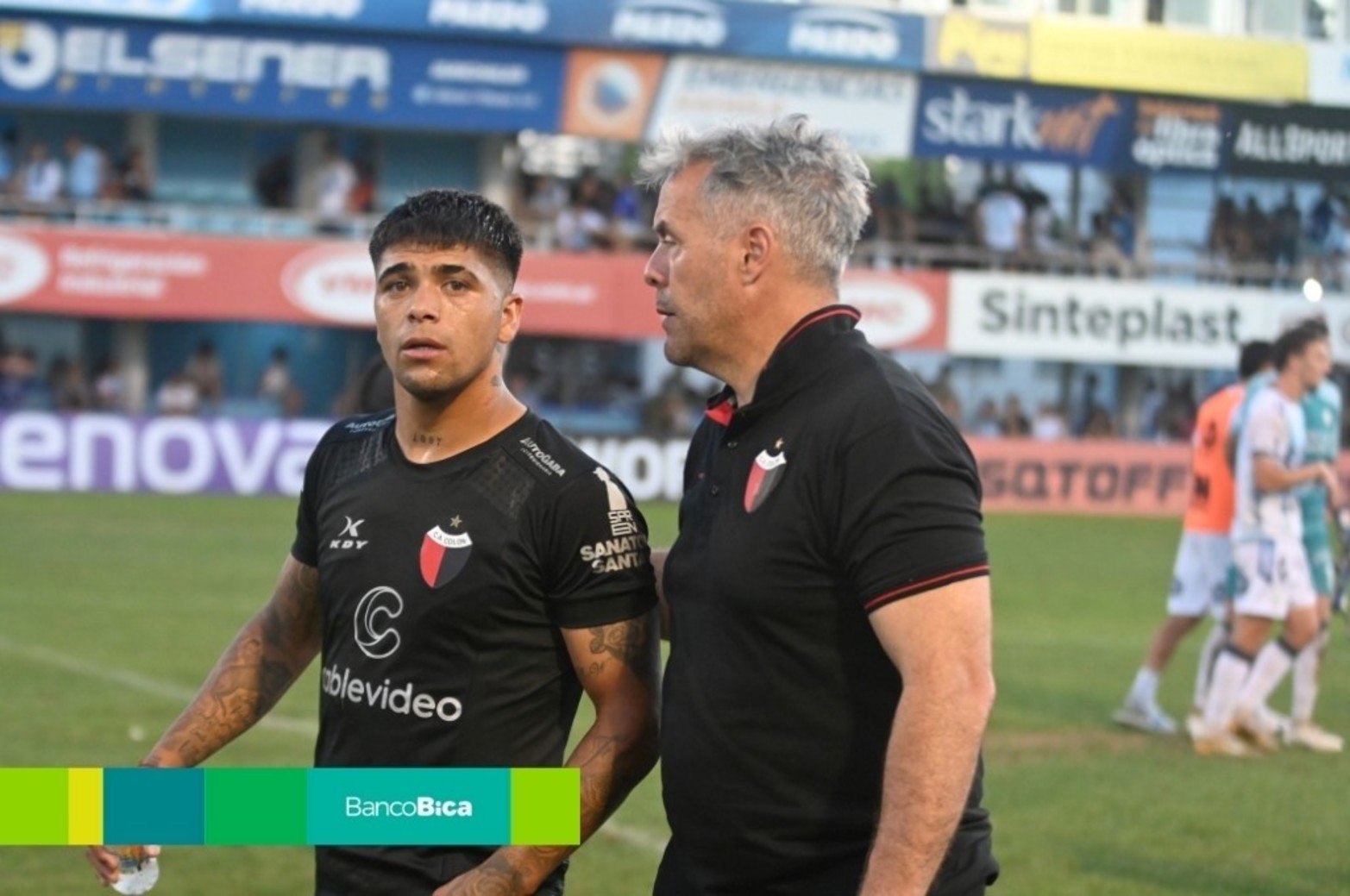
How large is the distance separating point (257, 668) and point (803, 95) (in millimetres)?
34103

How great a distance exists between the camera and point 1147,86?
39.8 meters

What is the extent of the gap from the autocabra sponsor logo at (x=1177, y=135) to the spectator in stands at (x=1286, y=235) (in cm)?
201

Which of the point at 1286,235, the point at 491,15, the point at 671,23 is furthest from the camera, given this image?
the point at 1286,235

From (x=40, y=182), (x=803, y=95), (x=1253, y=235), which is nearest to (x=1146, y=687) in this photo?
(x=40, y=182)

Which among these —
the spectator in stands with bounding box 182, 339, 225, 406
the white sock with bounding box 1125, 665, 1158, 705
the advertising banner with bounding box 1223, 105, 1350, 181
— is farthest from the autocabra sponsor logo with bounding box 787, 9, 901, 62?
the white sock with bounding box 1125, 665, 1158, 705

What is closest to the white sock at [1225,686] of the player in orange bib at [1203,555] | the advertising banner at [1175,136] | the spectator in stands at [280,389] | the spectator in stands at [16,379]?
the player in orange bib at [1203,555]

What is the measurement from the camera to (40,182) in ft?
110

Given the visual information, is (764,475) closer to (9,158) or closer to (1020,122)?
(9,158)

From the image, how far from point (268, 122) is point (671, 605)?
113 feet

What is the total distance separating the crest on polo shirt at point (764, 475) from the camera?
3604 mm

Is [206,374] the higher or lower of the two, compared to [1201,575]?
lower

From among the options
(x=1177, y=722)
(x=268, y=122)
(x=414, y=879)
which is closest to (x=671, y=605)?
(x=414, y=879)

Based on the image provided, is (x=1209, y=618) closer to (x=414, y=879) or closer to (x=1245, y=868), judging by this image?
(x=1245, y=868)

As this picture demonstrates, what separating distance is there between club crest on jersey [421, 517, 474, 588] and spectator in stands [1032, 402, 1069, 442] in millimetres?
33170
